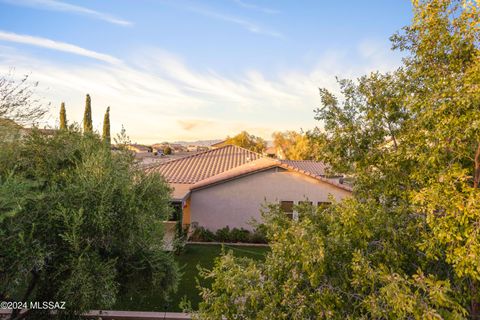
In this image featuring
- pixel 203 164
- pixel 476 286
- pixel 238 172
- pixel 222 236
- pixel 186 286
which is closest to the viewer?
pixel 476 286

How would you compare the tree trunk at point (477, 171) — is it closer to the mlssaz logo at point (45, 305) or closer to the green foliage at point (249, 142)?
the mlssaz logo at point (45, 305)

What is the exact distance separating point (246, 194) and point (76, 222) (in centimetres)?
1525

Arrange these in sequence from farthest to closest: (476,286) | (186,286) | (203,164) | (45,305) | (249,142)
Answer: (249,142), (203,164), (186,286), (45,305), (476,286)

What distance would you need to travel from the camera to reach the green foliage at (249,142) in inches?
2442

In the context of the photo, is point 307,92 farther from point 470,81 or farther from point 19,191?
point 19,191

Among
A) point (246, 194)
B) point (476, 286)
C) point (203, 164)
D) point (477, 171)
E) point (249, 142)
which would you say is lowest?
point (476, 286)

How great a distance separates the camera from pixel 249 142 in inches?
2484

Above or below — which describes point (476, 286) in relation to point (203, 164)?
below

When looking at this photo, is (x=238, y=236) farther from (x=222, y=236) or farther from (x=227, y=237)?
(x=222, y=236)

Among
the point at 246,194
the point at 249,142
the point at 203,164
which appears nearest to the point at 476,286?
the point at 246,194

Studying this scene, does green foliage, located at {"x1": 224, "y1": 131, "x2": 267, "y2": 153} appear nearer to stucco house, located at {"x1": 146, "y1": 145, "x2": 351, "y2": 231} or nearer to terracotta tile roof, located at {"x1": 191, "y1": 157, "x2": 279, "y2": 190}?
stucco house, located at {"x1": 146, "y1": 145, "x2": 351, "y2": 231}

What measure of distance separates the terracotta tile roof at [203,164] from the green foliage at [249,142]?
107 feet

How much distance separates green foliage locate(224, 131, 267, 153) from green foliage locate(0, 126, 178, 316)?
53.2 meters

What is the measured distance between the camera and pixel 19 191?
5805mm
